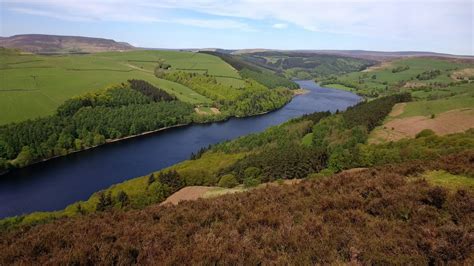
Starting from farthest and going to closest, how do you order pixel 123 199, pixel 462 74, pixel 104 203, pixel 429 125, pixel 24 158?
pixel 462 74 < pixel 24 158 < pixel 429 125 < pixel 123 199 < pixel 104 203

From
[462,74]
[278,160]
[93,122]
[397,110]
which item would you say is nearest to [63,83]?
[93,122]

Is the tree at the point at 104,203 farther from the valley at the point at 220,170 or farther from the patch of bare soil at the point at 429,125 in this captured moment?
the patch of bare soil at the point at 429,125

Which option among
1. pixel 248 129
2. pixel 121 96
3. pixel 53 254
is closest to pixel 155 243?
pixel 53 254

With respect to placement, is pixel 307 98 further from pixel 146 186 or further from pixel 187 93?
pixel 146 186

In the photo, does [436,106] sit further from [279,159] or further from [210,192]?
[210,192]

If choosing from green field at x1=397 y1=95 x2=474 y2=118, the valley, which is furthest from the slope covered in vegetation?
green field at x1=397 y1=95 x2=474 y2=118

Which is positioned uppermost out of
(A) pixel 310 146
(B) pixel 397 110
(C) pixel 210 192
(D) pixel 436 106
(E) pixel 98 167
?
(D) pixel 436 106

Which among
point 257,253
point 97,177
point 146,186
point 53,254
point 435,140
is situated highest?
point 257,253
